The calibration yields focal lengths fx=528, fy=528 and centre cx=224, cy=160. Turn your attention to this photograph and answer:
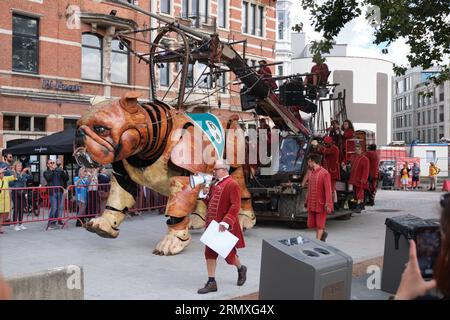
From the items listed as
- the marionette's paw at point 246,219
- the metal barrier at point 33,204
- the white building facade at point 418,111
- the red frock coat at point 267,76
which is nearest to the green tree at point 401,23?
the red frock coat at point 267,76

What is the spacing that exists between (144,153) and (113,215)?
1164mm

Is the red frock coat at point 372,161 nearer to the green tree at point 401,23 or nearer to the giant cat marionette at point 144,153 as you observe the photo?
the green tree at point 401,23

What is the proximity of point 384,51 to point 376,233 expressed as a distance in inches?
159

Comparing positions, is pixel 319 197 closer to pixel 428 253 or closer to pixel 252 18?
pixel 428 253

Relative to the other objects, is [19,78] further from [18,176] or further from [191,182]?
[191,182]

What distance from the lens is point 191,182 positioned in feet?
28.1

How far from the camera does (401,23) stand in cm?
1004

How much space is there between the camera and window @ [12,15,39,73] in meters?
18.4

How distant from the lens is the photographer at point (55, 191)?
38.0 feet

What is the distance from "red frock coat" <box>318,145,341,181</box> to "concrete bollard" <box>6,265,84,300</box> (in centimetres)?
793

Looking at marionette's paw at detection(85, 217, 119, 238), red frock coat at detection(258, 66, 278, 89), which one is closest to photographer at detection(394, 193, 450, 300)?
marionette's paw at detection(85, 217, 119, 238)

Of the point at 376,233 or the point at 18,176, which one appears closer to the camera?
the point at 376,233

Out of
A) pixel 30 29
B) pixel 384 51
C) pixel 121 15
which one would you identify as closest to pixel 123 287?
pixel 384 51

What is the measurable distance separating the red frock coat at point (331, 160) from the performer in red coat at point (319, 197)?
10.3 feet
